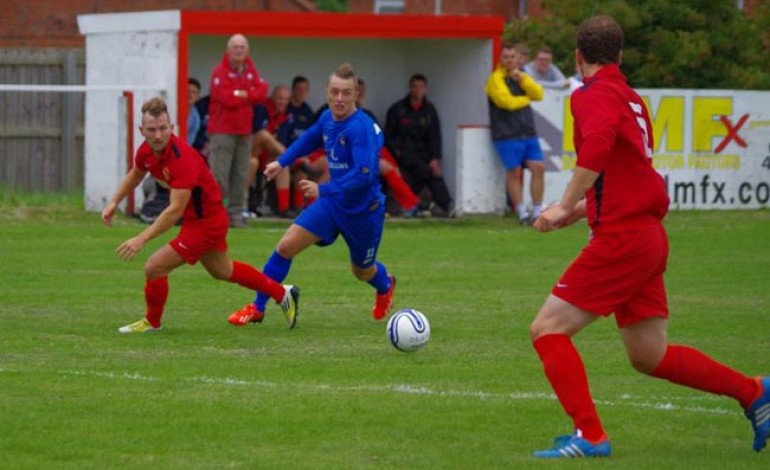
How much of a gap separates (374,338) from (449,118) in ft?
39.4

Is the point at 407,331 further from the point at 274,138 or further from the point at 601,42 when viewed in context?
the point at 274,138

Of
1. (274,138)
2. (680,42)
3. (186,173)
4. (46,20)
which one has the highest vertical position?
(46,20)

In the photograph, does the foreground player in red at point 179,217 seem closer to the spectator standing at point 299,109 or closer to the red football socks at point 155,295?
the red football socks at point 155,295

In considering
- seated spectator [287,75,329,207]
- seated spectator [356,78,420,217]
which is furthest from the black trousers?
seated spectator [287,75,329,207]

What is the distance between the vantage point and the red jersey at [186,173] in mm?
10781

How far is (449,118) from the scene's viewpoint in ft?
74.9

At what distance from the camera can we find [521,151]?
20.9 meters

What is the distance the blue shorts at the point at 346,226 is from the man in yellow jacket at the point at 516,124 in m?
9.04

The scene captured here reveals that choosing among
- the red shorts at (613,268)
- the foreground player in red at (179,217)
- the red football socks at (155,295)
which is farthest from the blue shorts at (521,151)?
the red shorts at (613,268)

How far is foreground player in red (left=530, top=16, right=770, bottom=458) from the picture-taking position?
7.00 metres

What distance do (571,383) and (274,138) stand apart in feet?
46.4

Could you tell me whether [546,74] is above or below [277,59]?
below

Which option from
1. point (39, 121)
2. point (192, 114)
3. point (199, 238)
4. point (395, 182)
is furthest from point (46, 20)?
point (199, 238)

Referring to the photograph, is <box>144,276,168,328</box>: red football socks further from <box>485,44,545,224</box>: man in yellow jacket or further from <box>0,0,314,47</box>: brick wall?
<box>0,0,314,47</box>: brick wall
